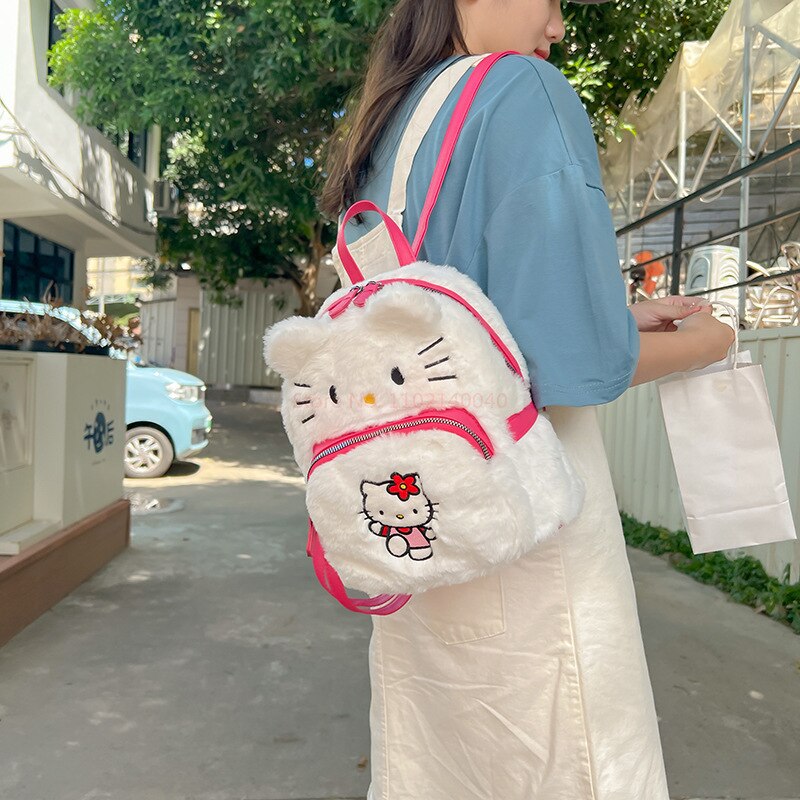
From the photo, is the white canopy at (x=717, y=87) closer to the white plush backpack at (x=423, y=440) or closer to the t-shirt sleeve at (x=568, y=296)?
the t-shirt sleeve at (x=568, y=296)

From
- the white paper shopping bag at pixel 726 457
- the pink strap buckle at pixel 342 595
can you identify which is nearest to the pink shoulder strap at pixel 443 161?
the pink strap buckle at pixel 342 595

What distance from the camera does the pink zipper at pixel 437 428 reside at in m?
0.85

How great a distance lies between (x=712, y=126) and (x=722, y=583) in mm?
5240

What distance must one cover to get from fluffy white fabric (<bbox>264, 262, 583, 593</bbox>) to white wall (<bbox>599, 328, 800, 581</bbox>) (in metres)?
3.23

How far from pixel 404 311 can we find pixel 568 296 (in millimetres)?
199

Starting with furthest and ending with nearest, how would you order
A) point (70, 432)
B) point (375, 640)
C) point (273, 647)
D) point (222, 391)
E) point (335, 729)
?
point (222, 391) → point (70, 432) → point (273, 647) → point (335, 729) → point (375, 640)

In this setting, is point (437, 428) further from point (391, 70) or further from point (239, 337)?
point (239, 337)

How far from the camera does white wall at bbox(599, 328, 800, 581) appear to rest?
3.80 m

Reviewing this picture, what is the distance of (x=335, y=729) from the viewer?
2.57m

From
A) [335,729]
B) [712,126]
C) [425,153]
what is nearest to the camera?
[425,153]

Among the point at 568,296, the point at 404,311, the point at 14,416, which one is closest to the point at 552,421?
the point at 568,296

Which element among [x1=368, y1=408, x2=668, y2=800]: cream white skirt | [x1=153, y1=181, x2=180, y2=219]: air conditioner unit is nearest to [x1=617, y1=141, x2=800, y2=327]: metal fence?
[x1=368, y1=408, x2=668, y2=800]: cream white skirt

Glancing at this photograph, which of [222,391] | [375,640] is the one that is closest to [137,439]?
[375,640]

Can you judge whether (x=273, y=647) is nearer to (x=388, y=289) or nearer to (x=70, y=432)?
(x=70, y=432)
